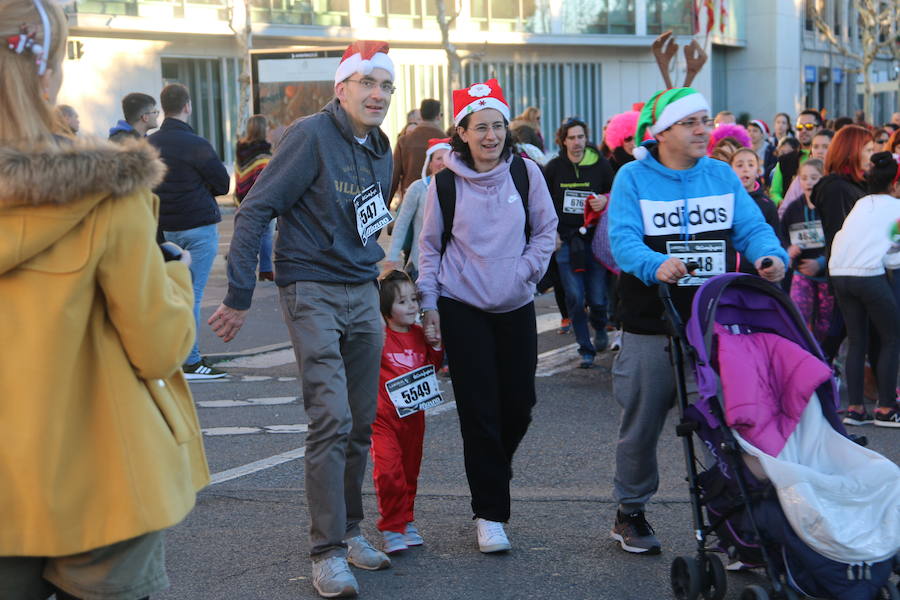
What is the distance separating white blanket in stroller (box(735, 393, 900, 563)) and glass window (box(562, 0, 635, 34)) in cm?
4049

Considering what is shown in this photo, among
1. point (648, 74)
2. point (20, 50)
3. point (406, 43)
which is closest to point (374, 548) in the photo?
point (20, 50)

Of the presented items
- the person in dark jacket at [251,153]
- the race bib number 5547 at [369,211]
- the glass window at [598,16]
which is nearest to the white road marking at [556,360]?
the person in dark jacket at [251,153]

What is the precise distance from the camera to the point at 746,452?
423 cm

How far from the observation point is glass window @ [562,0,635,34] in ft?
143

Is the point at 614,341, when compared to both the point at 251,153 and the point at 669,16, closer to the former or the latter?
the point at 251,153

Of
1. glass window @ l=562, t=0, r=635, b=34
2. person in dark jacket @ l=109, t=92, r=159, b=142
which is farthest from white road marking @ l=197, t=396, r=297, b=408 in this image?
glass window @ l=562, t=0, r=635, b=34

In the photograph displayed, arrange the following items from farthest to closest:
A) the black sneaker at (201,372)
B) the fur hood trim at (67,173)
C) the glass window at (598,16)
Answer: the glass window at (598,16), the black sneaker at (201,372), the fur hood trim at (67,173)

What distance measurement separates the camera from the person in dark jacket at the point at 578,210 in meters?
10.1

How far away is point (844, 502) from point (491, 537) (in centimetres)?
165

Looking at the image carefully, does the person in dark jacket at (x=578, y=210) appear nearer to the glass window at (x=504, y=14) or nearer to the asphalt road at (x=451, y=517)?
the asphalt road at (x=451, y=517)

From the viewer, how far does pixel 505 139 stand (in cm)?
531

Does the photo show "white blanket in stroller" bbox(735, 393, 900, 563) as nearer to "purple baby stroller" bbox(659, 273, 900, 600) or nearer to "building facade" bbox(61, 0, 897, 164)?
"purple baby stroller" bbox(659, 273, 900, 600)

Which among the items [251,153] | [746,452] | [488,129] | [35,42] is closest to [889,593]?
[746,452]

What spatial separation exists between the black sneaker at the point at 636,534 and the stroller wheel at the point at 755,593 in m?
1.04
